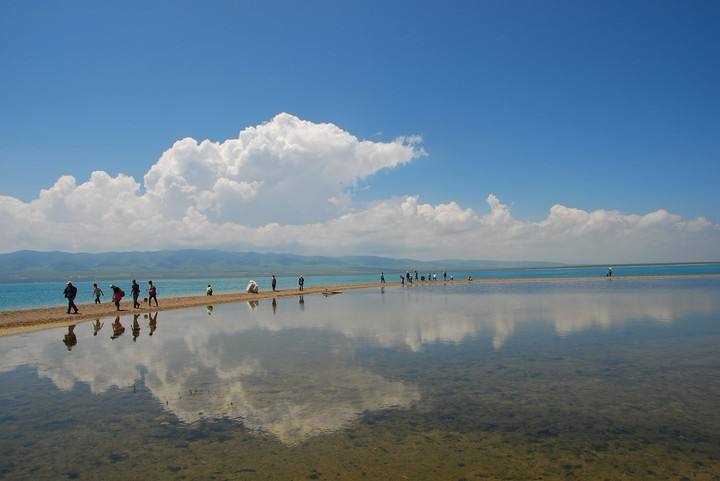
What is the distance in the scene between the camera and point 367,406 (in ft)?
45.3

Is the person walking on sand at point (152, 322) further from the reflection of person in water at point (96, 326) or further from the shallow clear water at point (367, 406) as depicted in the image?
the shallow clear water at point (367, 406)

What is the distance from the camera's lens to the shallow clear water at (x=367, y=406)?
9867mm

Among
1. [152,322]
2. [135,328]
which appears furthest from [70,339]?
[152,322]

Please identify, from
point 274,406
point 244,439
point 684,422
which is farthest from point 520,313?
point 244,439

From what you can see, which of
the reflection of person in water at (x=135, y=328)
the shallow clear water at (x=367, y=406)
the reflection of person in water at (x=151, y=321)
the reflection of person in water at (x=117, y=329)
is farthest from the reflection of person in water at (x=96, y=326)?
the shallow clear water at (x=367, y=406)

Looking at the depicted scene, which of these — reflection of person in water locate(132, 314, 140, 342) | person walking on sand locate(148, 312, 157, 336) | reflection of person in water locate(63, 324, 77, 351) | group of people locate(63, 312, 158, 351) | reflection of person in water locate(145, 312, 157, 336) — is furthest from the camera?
reflection of person in water locate(145, 312, 157, 336)

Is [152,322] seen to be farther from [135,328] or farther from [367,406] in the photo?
[367,406]

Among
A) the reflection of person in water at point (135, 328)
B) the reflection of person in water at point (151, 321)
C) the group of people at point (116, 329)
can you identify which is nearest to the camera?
the group of people at point (116, 329)

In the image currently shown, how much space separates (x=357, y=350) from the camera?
2273 centimetres

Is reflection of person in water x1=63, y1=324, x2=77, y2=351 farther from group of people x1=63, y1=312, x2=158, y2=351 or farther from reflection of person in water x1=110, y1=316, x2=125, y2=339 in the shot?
reflection of person in water x1=110, y1=316, x2=125, y2=339

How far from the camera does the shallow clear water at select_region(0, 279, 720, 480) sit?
388 inches

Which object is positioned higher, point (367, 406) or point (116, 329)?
point (367, 406)

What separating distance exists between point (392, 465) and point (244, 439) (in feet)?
12.8

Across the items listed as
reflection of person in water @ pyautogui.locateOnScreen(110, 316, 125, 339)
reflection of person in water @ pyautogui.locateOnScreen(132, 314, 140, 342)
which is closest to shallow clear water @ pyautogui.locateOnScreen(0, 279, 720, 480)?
reflection of person in water @ pyautogui.locateOnScreen(132, 314, 140, 342)
